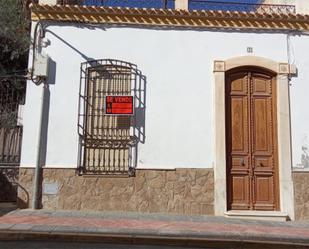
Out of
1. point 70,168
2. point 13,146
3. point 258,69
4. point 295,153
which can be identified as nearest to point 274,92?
point 258,69

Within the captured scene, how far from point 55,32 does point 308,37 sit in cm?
608

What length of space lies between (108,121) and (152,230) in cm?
346

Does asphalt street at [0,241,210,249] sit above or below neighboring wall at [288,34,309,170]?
below

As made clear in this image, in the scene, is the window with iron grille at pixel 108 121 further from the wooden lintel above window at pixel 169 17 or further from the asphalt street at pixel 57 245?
the asphalt street at pixel 57 245

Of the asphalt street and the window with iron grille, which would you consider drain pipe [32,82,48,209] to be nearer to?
the window with iron grille

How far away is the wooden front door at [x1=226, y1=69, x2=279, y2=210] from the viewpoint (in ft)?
36.1

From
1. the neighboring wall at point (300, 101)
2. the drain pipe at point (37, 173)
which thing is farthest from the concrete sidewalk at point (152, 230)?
the neighboring wall at point (300, 101)

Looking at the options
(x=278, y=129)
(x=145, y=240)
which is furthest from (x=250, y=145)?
(x=145, y=240)

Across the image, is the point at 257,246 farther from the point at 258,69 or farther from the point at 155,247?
the point at 258,69

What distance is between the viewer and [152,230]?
8.41 meters

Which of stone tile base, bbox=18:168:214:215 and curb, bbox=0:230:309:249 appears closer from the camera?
curb, bbox=0:230:309:249

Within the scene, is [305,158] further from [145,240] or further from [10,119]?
[10,119]

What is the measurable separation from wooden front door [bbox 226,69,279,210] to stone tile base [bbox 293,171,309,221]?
0.44 metres

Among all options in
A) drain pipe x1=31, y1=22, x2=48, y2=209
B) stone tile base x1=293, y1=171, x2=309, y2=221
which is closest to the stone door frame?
stone tile base x1=293, y1=171, x2=309, y2=221
